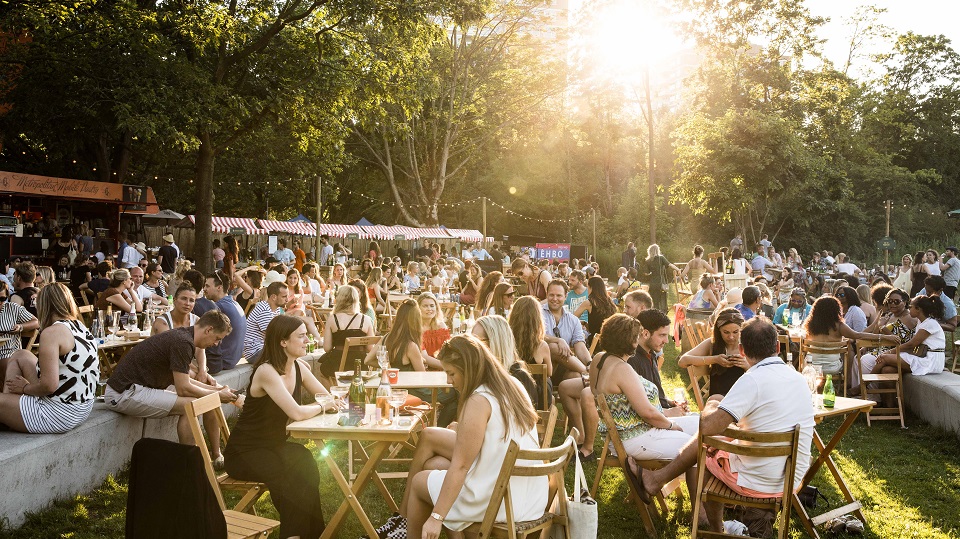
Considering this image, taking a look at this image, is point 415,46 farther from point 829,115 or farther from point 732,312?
point 829,115

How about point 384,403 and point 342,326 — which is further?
point 342,326

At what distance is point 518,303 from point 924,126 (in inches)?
1611

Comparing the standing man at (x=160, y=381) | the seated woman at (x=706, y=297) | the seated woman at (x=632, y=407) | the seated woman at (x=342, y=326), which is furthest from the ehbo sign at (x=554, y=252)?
the seated woman at (x=632, y=407)

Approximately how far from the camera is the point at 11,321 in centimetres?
699

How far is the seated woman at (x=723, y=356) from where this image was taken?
5785 mm

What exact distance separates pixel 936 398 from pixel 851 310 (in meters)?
1.94

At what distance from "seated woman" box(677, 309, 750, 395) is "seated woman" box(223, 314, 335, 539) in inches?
119

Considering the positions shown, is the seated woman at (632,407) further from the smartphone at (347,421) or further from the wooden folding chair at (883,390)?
the wooden folding chair at (883,390)

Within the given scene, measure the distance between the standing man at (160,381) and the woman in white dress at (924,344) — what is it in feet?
21.5

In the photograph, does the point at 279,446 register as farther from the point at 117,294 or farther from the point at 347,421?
the point at 117,294

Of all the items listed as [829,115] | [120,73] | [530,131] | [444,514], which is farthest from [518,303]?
[530,131]

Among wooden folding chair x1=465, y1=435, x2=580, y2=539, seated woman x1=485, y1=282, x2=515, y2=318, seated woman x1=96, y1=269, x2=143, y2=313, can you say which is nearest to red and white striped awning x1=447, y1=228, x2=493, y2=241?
seated woman x1=96, y1=269, x2=143, y2=313

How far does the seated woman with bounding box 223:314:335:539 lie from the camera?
4.33 meters

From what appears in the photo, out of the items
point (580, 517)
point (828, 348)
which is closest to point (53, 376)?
point (580, 517)
